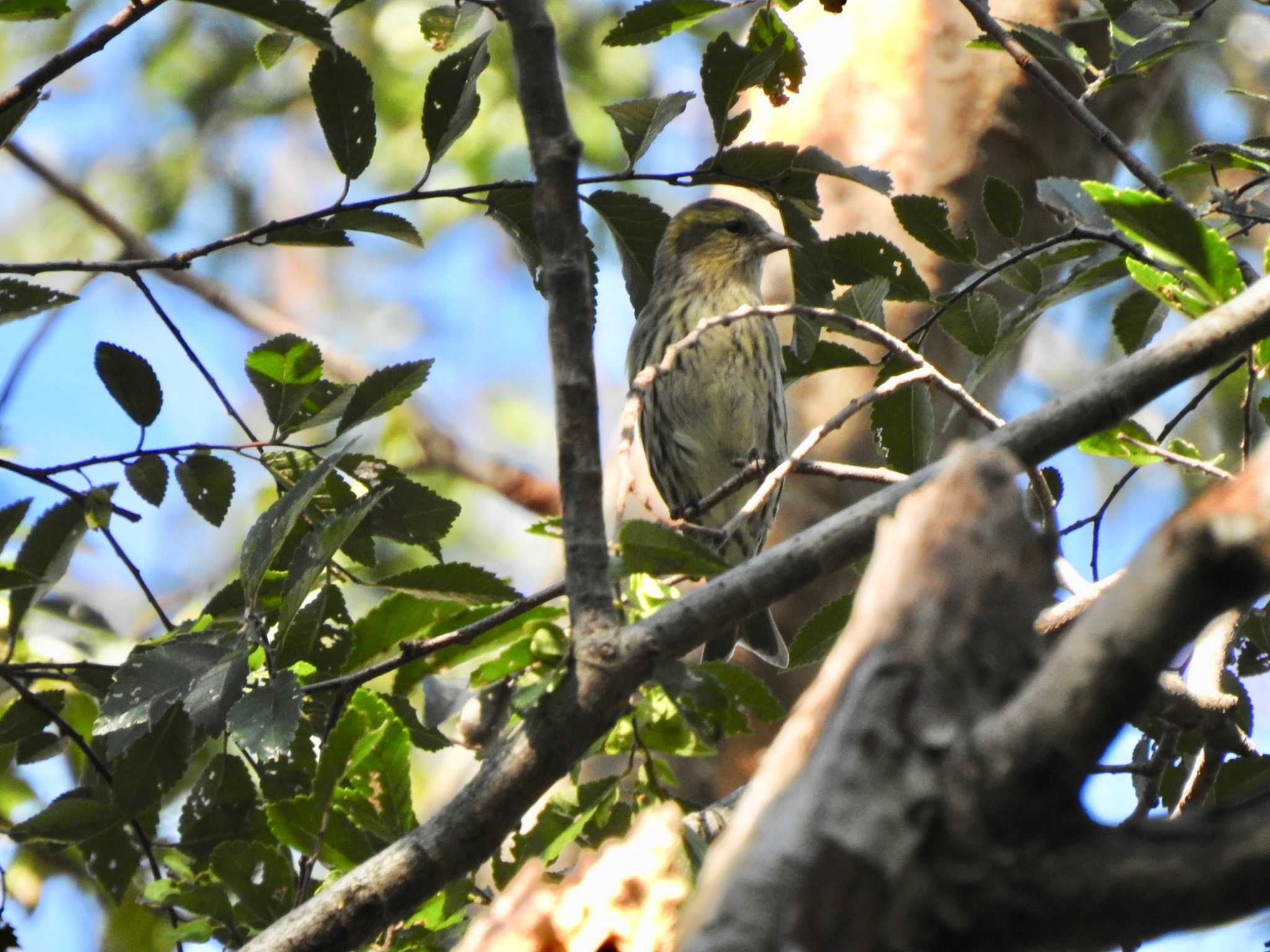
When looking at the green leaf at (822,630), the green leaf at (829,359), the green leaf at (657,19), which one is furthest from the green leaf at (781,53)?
the green leaf at (822,630)

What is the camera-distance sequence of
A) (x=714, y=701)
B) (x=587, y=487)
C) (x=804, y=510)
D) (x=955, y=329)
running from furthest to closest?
(x=804, y=510) < (x=955, y=329) < (x=714, y=701) < (x=587, y=487)

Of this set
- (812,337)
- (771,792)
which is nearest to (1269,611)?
(812,337)

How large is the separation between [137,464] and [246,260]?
7.17 meters

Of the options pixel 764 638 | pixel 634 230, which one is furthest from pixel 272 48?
pixel 764 638

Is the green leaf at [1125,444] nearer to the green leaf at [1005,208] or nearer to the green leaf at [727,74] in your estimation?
the green leaf at [1005,208]

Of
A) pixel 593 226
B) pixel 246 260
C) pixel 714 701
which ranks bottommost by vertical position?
pixel 714 701

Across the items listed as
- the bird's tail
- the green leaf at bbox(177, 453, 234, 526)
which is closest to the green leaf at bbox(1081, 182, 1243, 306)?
the green leaf at bbox(177, 453, 234, 526)

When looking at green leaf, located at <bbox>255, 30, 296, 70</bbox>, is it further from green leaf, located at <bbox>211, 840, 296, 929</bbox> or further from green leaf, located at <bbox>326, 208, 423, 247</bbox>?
green leaf, located at <bbox>211, 840, 296, 929</bbox>

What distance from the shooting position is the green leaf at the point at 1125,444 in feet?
5.79

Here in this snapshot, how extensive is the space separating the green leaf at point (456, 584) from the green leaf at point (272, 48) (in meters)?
0.80

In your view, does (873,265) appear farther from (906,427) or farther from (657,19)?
(657,19)

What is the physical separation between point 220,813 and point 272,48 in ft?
3.81

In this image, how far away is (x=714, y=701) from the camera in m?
1.43

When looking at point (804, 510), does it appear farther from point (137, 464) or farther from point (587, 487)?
point (587, 487)
